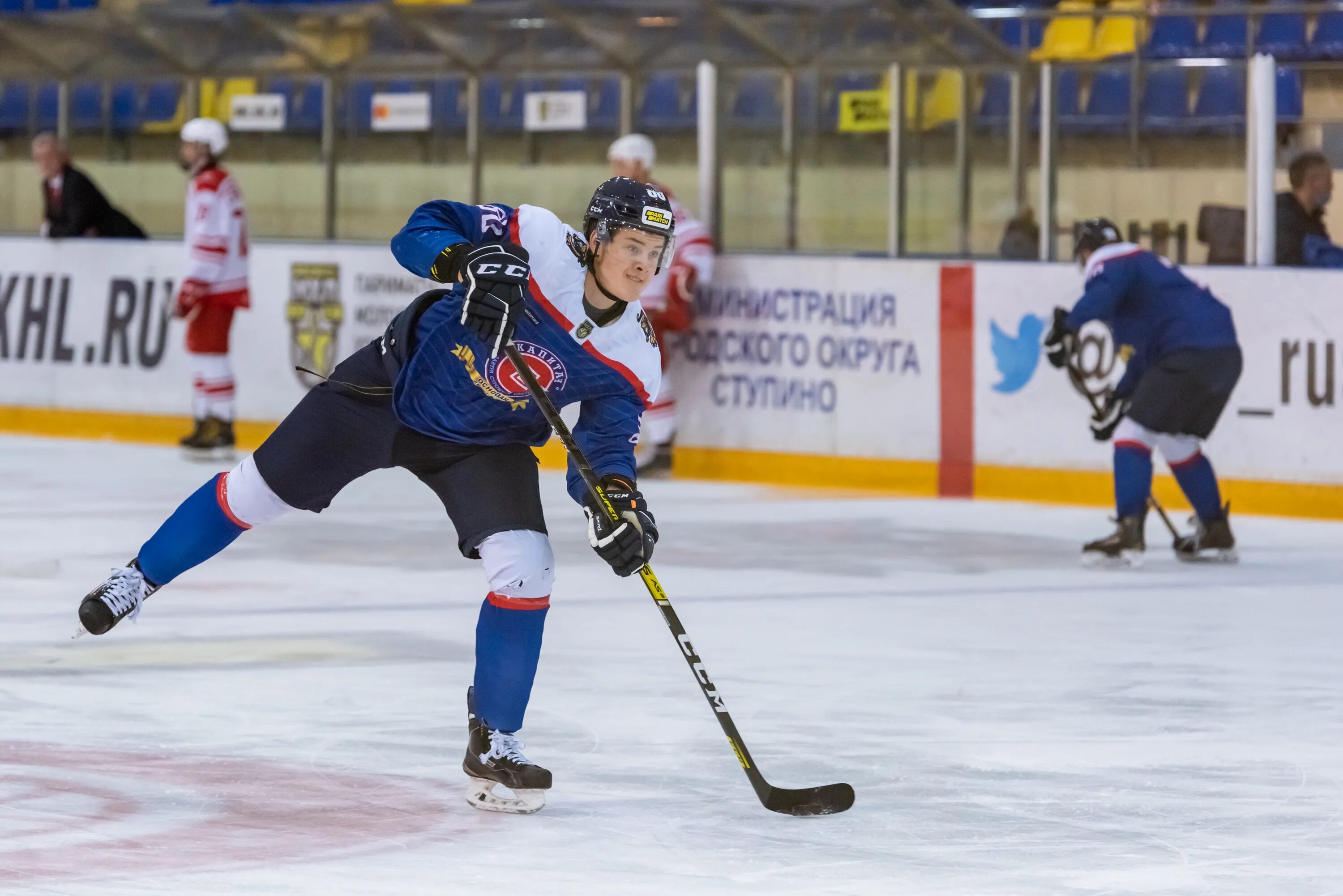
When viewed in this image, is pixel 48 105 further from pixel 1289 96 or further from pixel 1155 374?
pixel 1155 374

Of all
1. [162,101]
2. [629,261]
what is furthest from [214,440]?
[629,261]

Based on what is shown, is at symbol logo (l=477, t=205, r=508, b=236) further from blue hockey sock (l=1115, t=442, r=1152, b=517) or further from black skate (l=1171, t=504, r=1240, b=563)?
black skate (l=1171, t=504, r=1240, b=563)

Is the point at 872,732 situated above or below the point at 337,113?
below

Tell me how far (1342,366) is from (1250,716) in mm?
3594

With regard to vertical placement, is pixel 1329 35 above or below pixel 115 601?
above

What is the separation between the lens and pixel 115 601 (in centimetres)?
402

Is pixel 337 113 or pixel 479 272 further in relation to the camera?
pixel 337 113

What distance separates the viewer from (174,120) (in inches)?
452

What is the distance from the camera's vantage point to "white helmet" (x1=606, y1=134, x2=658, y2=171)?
9.27 metres

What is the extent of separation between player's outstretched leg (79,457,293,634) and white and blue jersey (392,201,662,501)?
1.09 feet

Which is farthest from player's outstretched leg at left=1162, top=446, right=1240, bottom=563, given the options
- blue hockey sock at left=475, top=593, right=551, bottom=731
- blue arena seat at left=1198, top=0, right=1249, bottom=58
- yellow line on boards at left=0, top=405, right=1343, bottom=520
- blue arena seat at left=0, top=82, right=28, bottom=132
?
blue arena seat at left=0, top=82, right=28, bottom=132

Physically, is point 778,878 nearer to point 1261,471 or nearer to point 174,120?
point 1261,471

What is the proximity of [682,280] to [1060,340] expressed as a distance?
7.96ft

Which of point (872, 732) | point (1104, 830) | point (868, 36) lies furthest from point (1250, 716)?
point (868, 36)
